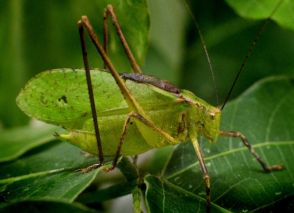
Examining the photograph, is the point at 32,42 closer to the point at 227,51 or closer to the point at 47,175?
the point at 47,175

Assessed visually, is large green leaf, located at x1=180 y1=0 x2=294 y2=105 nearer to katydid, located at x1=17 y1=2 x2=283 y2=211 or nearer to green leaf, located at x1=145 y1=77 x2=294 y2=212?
green leaf, located at x1=145 y1=77 x2=294 y2=212

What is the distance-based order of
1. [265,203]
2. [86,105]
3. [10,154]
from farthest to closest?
[10,154]
[86,105]
[265,203]

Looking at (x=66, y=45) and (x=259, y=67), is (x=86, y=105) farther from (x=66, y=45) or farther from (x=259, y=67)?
(x=259, y=67)

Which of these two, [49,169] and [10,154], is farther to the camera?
[10,154]

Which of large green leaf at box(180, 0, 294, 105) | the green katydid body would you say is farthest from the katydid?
large green leaf at box(180, 0, 294, 105)

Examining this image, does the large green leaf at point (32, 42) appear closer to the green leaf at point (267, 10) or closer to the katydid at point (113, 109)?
the katydid at point (113, 109)

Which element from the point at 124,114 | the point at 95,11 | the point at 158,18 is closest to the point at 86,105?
the point at 124,114
